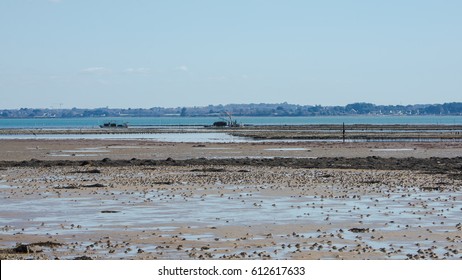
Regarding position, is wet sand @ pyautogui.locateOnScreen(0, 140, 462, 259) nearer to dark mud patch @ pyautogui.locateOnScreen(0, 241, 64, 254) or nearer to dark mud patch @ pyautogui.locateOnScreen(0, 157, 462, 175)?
dark mud patch @ pyautogui.locateOnScreen(0, 241, 64, 254)

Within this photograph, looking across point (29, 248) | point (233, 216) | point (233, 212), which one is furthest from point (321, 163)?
point (29, 248)

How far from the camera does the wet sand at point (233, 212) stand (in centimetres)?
1814

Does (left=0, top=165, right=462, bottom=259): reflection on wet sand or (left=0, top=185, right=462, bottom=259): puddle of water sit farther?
(left=0, top=185, right=462, bottom=259): puddle of water

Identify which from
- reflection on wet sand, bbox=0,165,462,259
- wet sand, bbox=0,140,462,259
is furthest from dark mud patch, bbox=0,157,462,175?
reflection on wet sand, bbox=0,165,462,259

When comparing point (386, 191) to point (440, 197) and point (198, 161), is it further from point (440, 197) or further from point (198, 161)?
point (198, 161)

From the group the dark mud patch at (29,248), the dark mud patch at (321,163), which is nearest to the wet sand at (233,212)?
the dark mud patch at (29,248)

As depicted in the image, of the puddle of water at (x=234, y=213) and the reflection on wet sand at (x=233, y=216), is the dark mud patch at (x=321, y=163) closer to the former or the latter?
the reflection on wet sand at (x=233, y=216)

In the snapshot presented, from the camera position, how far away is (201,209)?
82.5ft

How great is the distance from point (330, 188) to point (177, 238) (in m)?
12.6

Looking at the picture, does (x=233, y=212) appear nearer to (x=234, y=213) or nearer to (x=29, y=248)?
(x=234, y=213)

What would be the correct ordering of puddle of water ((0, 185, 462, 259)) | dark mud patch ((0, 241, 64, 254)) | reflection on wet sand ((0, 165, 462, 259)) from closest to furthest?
dark mud patch ((0, 241, 64, 254)) → reflection on wet sand ((0, 165, 462, 259)) → puddle of water ((0, 185, 462, 259))

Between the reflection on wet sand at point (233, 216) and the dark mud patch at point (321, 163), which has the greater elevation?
the reflection on wet sand at point (233, 216)

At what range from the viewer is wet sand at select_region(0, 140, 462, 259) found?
59.5ft

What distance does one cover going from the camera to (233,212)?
80.4ft
